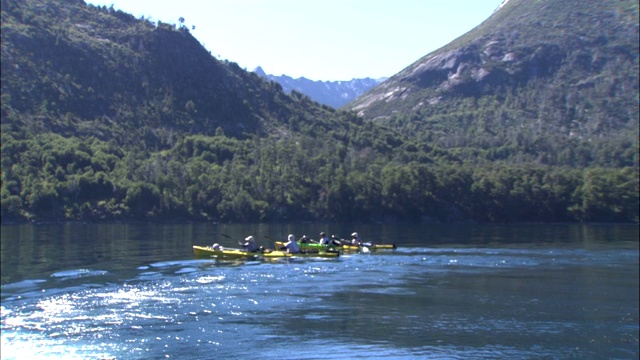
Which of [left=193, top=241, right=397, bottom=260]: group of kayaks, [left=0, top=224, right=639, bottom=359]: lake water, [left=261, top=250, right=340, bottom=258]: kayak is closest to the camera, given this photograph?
[left=0, top=224, right=639, bottom=359]: lake water

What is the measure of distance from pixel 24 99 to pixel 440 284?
504ft

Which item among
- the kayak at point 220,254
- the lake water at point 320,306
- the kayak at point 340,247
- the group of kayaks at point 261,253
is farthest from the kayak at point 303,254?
the kayak at point 340,247

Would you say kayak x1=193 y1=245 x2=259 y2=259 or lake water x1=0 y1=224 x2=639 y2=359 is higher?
kayak x1=193 y1=245 x2=259 y2=259

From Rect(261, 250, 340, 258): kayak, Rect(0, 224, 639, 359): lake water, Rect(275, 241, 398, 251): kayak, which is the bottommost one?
Rect(0, 224, 639, 359): lake water

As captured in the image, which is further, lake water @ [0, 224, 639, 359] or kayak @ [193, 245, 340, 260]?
kayak @ [193, 245, 340, 260]

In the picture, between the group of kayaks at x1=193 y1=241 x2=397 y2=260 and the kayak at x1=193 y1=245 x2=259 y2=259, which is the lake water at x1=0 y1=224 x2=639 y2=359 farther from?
the kayak at x1=193 y1=245 x2=259 y2=259

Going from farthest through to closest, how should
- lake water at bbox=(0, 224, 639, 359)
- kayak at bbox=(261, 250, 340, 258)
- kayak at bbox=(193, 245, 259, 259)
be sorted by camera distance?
kayak at bbox=(261, 250, 340, 258), kayak at bbox=(193, 245, 259, 259), lake water at bbox=(0, 224, 639, 359)

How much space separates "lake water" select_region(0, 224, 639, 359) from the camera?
117 feet

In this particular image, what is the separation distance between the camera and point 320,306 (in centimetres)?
4484

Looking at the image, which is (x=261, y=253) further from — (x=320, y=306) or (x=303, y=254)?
(x=320, y=306)

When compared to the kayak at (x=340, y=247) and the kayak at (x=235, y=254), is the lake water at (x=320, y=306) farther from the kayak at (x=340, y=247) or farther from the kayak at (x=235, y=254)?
the kayak at (x=340, y=247)

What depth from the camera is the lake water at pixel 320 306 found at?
35.8 m

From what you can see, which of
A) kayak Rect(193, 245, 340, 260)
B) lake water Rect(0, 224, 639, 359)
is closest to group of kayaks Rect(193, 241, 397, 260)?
kayak Rect(193, 245, 340, 260)

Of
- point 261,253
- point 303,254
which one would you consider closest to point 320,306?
point 303,254
